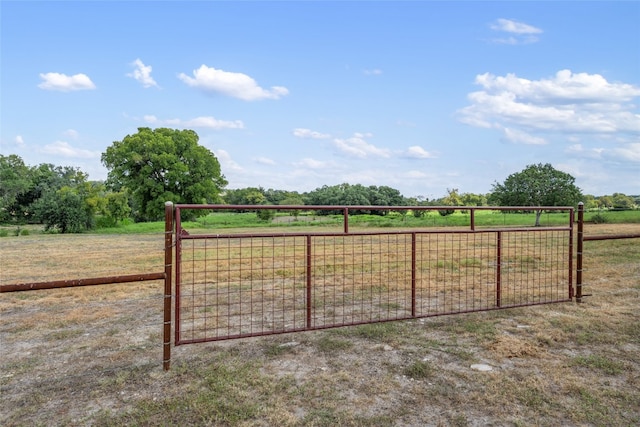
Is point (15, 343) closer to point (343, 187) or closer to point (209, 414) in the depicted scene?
point (209, 414)

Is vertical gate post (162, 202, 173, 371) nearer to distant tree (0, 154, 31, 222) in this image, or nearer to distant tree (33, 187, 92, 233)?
distant tree (33, 187, 92, 233)

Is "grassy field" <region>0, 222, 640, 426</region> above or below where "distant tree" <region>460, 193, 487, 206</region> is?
below

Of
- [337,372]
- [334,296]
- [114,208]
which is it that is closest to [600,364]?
[337,372]

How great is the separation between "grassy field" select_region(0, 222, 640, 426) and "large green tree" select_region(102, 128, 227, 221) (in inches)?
1146

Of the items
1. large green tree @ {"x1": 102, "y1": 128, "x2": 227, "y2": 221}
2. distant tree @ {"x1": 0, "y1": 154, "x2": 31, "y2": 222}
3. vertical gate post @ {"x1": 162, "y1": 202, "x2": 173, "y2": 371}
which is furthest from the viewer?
distant tree @ {"x1": 0, "y1": 154, "x2": 31, "y2": 222}

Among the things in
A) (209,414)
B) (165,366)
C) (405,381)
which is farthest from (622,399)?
(165,366)

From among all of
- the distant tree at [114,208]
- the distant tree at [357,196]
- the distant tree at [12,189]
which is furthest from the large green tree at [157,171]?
the distant tree at [357,196]

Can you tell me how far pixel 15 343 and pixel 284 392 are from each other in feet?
11.5

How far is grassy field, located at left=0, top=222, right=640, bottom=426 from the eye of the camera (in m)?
3.09

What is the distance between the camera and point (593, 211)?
34.7 meters

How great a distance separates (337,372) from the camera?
384 centimetres

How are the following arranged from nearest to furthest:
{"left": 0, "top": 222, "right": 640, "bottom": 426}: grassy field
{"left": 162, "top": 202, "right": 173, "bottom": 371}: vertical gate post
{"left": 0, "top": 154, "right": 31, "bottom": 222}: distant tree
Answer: {"left": 0, "top": 222, "right": 640, "bottom": 426}: grassy field, {"left": 162, "top": 202, "right": 173, "bottom": 371}: vertical gate post, {"left": 0, "top": 154, "right": 31, "bottom": 222}: distant tree

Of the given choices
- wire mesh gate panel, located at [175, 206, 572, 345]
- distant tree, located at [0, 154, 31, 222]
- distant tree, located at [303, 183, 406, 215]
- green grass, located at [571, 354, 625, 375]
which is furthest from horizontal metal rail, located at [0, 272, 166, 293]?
distant tree, located at [303, 183, 406, 215]

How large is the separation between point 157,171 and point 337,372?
34.2 metres
